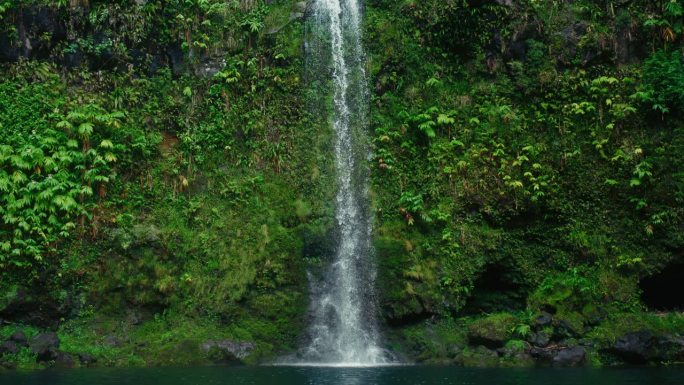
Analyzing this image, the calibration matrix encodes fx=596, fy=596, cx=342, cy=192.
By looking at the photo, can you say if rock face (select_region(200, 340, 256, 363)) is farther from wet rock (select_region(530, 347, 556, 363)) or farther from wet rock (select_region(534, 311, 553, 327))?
wet rock (select_region(534, 311, 553, 327))

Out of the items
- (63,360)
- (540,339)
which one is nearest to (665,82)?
(540,339)

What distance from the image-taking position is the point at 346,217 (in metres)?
19.6

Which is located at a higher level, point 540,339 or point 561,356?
point 540,339

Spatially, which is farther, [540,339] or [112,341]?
[112,341]

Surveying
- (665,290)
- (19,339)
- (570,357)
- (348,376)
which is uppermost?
(665,290)

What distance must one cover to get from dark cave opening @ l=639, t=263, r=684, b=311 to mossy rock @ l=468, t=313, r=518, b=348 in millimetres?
4627

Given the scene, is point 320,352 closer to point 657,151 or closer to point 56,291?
point 56,291

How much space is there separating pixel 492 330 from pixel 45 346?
39.5ft

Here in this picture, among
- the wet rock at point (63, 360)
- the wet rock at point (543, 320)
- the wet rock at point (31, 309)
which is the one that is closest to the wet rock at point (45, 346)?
the wet rock at point (63, 360)

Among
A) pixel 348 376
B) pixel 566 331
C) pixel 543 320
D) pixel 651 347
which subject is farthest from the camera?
pixel 543 320

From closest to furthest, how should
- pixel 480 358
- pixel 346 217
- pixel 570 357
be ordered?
pixel 570 357
pixel 480 358
pixel 346 217

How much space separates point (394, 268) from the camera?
1827 centimetres

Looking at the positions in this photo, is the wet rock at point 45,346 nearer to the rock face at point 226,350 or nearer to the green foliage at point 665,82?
the rock face at point 226,350

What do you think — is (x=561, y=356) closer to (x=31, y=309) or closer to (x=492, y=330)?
(x=492, y=330)
